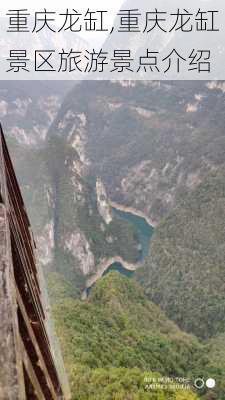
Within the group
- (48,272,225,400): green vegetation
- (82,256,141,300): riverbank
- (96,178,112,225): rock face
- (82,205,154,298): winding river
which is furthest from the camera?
(96,178,112,225): rock face

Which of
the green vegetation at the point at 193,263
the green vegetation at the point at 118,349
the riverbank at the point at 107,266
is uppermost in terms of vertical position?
the green vegetation at the point at 118,349

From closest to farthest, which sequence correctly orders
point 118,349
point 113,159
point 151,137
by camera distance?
point 118,349 < point 151,137 < point 113,159

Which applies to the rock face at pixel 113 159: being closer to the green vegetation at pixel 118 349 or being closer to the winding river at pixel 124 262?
the winding river at pixel 124 262

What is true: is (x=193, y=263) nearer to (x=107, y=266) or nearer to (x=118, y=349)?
(x=107, y=266)

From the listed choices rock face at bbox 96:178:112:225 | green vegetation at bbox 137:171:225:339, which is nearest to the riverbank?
Result: green vegetation at bbox 137:171:225:339

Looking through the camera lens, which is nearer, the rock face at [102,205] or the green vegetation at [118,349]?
the green vegetation at [118,349]

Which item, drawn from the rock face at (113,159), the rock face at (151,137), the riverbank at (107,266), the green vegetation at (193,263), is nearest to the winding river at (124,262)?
the riverbank at (107,266)

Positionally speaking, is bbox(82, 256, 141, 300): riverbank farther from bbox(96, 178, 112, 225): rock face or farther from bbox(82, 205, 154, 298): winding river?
bbox(96, 178, 112, 225): rock face

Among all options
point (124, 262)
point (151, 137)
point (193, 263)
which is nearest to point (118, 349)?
point (193, 263)

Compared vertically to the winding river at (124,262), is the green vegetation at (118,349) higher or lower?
higher
